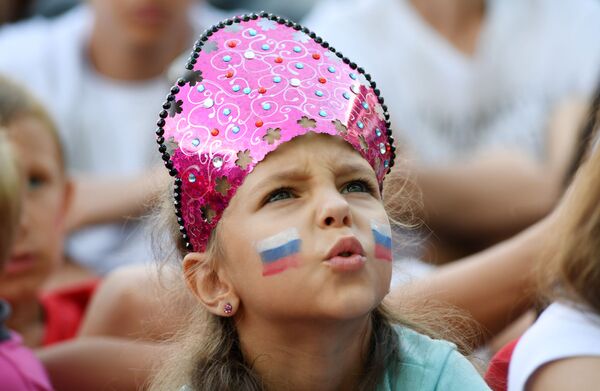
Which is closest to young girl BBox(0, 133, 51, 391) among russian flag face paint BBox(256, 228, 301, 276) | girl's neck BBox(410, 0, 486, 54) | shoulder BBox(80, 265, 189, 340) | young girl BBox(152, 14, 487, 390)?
shoulder BBox(80, 265, 189, 340)

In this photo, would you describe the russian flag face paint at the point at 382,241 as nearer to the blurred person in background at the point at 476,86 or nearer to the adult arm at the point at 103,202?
the blurred person in background at the point at 476,86

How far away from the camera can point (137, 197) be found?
3414 millimetres

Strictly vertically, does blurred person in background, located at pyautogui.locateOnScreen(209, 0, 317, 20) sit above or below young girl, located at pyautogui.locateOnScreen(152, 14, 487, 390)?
below

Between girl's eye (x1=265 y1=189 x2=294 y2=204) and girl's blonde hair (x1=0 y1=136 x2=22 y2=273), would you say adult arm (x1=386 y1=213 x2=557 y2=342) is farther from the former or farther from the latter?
girl's blonde hair (x1=0 y1=136 x2=22 y2=273)

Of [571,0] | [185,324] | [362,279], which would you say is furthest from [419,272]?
[571,0]

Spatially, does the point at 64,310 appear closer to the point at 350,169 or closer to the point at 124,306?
the point at 124,306

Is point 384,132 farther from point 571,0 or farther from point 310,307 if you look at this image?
point 571,0

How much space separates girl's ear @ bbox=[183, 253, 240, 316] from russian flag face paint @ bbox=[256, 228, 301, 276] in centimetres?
12

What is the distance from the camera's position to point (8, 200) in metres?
2.31

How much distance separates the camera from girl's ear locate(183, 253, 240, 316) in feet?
5.78

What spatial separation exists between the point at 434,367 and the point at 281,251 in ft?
1.21

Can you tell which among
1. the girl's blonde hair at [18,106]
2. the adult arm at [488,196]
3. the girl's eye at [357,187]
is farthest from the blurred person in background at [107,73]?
the girl's eye at [357,187]

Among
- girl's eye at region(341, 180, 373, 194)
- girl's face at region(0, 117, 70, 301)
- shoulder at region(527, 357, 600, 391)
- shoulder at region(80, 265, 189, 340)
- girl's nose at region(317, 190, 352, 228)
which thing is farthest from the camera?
girl's face at region(0, 117, 70, 301)

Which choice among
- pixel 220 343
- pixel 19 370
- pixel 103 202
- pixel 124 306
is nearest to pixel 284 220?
pixel 220 343
